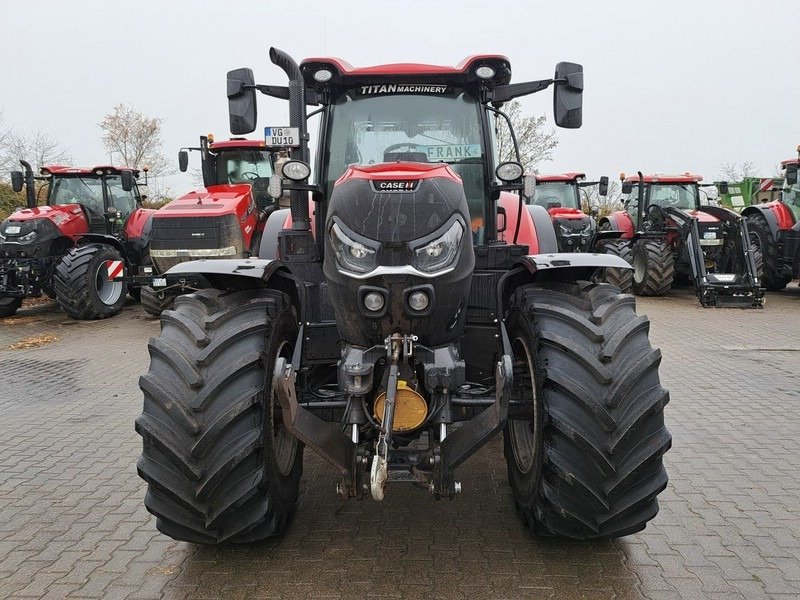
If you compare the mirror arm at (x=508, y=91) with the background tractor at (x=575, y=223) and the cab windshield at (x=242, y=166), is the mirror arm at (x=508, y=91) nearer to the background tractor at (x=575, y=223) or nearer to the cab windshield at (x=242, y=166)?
the background tractor at (x=575, y=223)

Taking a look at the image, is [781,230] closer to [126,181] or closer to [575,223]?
[575,223]

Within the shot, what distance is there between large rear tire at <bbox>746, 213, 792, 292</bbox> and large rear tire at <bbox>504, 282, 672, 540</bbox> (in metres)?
12.3

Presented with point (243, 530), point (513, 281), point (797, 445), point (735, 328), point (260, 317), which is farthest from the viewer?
point (735, 328)

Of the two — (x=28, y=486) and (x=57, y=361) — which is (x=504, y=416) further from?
(x=57, y=361)

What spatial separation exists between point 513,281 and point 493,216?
0.55 m

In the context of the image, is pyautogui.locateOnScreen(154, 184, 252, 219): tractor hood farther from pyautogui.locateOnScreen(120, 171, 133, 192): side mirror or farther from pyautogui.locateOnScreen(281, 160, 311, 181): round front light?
pyautogui.locateOnScreen(281, 160, 311, 181): round front light

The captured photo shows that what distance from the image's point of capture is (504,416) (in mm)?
2703

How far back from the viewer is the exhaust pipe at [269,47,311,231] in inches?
139

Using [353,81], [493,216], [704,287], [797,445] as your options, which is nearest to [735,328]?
[704,287]

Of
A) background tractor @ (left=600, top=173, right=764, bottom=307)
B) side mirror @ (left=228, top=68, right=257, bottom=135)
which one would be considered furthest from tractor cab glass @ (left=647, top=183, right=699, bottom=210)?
side mirror @ (left=228, top=68, right=257, bottom=135)

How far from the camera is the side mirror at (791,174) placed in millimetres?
13466

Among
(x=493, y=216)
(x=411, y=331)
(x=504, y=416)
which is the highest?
(x=493, y=216)

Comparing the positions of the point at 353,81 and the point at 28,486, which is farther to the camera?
the point at 28,486

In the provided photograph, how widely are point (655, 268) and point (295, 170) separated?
1130 centimetres
